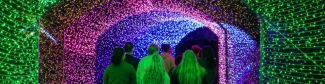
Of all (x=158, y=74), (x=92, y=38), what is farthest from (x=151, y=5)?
(x=158, y=74)

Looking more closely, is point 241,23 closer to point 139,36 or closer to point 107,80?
point 107,80

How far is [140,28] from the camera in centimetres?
1368

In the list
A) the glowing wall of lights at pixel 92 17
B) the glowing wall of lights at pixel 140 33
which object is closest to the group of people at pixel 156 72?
the glowing wall of lights at pixel 92 17

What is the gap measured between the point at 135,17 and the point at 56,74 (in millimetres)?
3812

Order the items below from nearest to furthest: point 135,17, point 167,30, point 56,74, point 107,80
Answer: point 107,80 < point 56,74 < point 135,17 < point 167,30

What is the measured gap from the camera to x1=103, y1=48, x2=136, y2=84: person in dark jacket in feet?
18.2

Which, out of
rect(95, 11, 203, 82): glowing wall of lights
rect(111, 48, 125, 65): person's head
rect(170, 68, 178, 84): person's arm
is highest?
rect(95, 11, 203, 82): glowing wall of lights

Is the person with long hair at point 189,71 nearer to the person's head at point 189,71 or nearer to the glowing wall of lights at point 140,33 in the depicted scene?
the person's head at point 189,71

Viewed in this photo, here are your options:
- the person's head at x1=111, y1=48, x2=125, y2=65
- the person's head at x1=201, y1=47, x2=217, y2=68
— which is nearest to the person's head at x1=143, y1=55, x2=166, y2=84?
the person's head at x1=111, y1=48, x2=125, y2=65

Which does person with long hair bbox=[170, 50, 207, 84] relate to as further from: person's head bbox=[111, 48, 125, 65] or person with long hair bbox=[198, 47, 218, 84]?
person with long hair bbox=[198, 47, 218, 84]

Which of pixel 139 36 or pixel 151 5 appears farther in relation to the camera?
pixel 139 36

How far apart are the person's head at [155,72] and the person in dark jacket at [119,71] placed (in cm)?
76

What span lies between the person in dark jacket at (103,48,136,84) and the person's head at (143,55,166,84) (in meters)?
0.76

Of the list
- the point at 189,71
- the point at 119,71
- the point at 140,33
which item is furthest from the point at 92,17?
the point at 189,71
